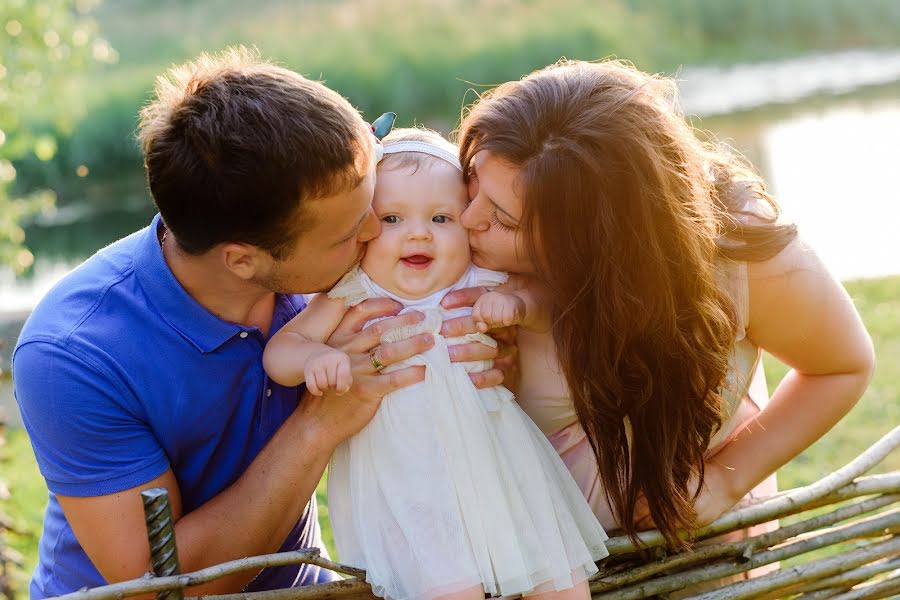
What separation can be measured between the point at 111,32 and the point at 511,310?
51.0ft

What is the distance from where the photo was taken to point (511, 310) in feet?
7.44

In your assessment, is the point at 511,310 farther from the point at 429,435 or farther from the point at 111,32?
the point at 111,32

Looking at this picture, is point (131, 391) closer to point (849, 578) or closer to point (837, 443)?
point (849, 578)

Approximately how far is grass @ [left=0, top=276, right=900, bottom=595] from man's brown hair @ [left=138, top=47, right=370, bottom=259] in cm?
232

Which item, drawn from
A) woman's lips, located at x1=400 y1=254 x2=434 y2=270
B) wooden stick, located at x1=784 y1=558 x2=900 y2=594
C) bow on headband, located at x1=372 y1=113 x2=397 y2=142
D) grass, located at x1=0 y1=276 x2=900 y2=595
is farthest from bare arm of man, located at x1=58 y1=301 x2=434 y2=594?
grass, located at x1=0 y1=276 x2=900 y2=595

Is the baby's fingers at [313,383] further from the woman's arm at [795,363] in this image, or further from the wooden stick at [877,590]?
the wooden stick at [877,590]

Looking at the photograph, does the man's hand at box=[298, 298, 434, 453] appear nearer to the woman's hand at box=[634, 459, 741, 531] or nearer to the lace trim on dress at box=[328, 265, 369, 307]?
the lace trim on dress at box=[328, 265, 369, 307]

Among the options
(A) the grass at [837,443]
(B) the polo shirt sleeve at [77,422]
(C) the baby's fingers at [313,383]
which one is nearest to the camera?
(B) the polo shirt sleeve at [77,422]

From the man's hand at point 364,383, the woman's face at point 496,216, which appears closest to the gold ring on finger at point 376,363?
the man's hand at point 364,383

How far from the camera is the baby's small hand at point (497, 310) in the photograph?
226cm

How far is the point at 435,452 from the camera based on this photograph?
2234 millimetres

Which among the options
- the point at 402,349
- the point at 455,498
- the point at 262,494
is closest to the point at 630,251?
the point at 402,349

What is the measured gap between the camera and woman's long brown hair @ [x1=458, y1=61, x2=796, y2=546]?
85.7 inches

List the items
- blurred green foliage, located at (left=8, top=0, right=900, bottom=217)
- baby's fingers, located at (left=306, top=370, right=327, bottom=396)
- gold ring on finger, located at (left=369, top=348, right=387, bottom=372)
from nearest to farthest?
baby's fingers, located at (left=306, top=370, right=327, bottom=396) → gold ring on finger, located at (left=369, top=348, right=387, bottom=372) → blurred green foliage, located at (left=8, top=0, right=900, bottom=217)
